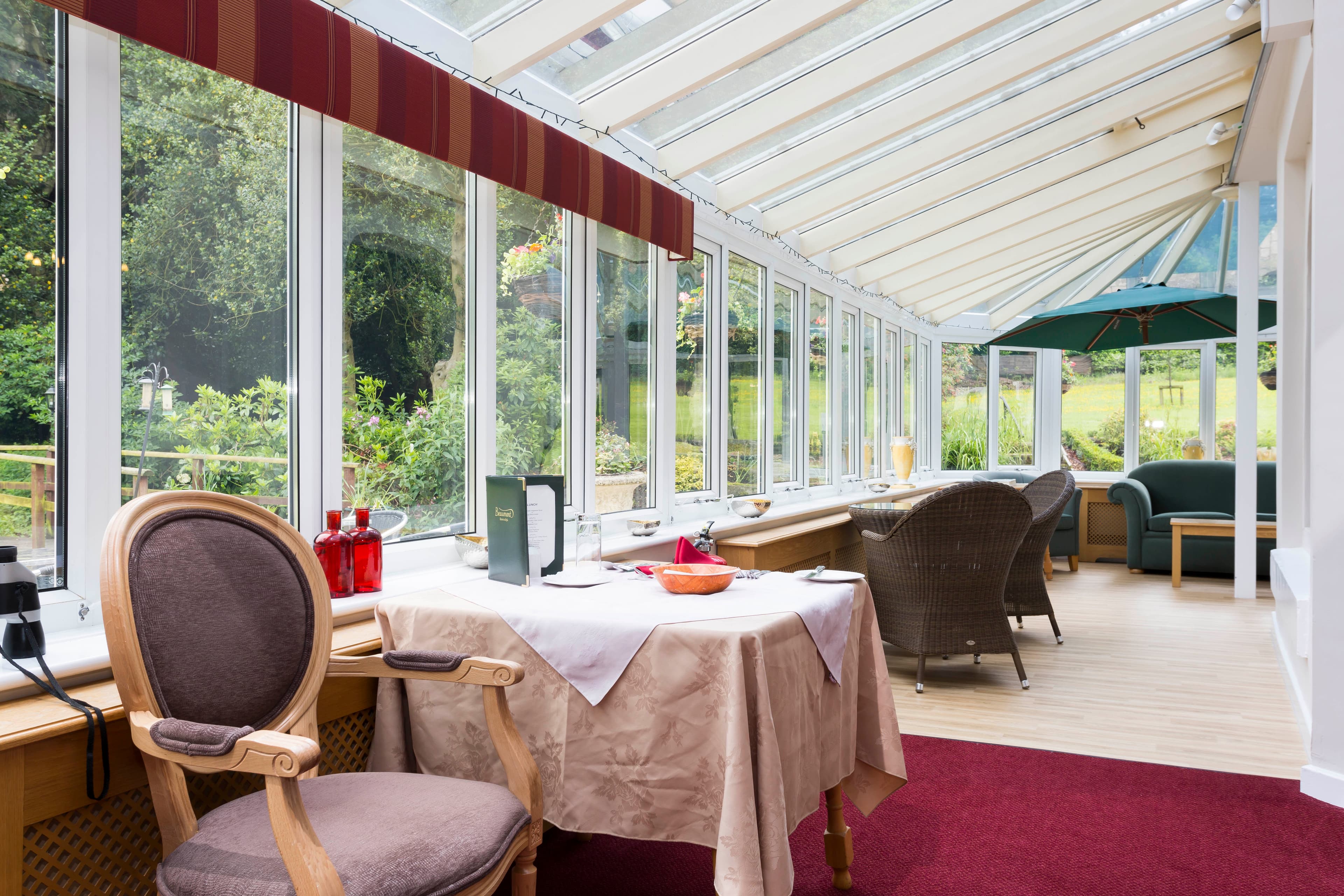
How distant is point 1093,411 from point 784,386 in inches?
194

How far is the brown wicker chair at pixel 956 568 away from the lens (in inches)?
153

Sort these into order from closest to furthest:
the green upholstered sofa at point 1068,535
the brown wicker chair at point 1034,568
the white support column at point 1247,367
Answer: the brown wicker chair at point 1034,568 → the white support column at point 1247,367 → the green upholstered sofa at point 1068,535

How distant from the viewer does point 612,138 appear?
3.83 m

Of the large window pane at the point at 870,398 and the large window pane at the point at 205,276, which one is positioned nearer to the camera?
the large window pane at the point at 205,276

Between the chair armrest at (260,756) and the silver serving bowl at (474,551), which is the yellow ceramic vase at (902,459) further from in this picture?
the chair armrest at (260,756)

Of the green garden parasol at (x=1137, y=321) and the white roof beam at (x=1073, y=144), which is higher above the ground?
the white roof beam at (x=1073, y=144)

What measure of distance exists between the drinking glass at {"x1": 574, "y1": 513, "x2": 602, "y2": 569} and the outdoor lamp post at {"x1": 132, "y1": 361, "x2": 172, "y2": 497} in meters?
1.05

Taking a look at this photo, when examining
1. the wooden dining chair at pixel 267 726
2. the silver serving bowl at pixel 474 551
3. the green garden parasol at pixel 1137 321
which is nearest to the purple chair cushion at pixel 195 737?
the wooden dining chair at pixel 267 726

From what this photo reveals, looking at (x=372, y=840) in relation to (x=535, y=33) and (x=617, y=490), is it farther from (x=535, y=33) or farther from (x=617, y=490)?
(x=617, y=490)

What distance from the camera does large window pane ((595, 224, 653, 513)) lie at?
3.90 m

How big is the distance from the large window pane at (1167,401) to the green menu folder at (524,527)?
317 inches

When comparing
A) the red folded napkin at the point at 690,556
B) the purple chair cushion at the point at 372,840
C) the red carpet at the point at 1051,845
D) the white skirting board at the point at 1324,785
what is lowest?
the red carpet at the point at 1051,845

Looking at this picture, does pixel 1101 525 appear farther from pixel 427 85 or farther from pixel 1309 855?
pixel 427 85

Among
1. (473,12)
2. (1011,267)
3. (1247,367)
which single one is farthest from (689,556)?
(1011,267)
